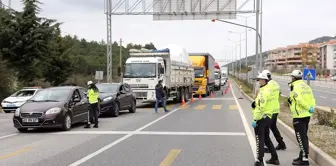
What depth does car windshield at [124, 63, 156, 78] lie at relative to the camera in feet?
81.9

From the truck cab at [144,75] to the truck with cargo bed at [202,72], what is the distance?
12889mm

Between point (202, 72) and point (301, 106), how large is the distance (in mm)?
31346

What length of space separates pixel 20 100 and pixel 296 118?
1911 centimetres

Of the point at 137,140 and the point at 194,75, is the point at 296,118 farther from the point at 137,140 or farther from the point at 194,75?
the point at 194,75

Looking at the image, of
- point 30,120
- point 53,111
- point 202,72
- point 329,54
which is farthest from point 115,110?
point 329,54

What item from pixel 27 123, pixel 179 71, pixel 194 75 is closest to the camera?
pixel 27 123

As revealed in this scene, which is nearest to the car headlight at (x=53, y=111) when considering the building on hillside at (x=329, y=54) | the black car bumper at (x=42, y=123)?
the black car bumper at (x=42, y=123)

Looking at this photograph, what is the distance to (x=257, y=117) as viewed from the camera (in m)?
7.78

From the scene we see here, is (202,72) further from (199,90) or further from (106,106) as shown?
(106,106)

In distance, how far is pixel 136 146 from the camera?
408 inches

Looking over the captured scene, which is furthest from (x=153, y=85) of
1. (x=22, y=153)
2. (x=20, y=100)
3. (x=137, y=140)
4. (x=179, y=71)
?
(x=22, y=153)

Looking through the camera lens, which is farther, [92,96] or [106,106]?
[106,106]

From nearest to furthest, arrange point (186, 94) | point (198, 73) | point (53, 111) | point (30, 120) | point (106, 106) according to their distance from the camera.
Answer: point (30, 120)
point (53, 111)
point (106, 106)
point (186, 94)
point (198, 73)

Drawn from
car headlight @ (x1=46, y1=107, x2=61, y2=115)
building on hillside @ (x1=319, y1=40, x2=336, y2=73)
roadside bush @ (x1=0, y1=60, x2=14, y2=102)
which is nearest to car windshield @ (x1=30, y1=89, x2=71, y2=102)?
car headlight @ (x1=46, y1=107, x2=61, y2=115)
